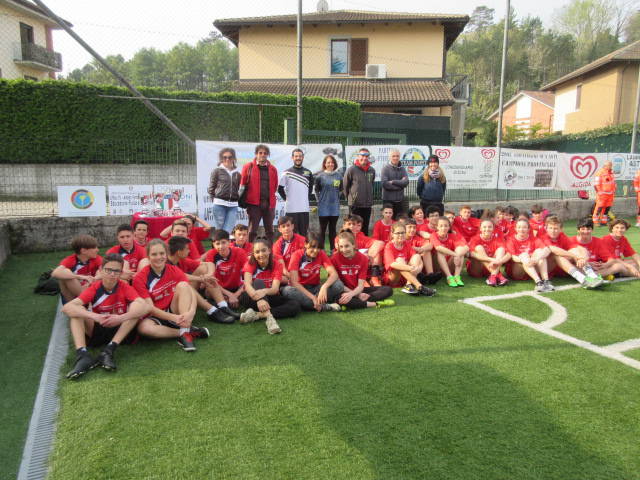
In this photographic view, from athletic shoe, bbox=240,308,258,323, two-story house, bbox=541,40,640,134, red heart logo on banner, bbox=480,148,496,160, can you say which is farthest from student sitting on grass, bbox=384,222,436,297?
two-story house, bbox=541,40,640,134

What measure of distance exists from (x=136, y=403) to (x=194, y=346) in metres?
1.02

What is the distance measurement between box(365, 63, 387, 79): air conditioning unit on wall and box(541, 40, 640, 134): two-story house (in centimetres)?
1345

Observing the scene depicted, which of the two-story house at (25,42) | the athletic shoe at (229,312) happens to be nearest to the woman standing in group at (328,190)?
the athletic shoe at (229,312)

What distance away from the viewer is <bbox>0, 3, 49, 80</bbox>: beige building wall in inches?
935

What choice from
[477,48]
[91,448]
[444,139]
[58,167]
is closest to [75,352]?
[91,448]

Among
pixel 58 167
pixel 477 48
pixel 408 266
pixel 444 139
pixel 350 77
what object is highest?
pixel 477 48

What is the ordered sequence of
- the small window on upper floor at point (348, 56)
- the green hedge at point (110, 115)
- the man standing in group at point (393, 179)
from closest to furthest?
the man standing in group at point (393, 179) → the green hedge at point (110, 115) → the small window on upper floor at point (348, 56)

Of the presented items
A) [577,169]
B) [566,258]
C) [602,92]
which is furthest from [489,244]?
[602,92]

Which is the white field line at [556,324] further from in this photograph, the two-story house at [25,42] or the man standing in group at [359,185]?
the two-story house at [25,42]

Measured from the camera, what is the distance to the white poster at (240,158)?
8891 millimetres

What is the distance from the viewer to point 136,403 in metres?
3.21

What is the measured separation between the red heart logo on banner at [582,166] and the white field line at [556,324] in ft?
27.6

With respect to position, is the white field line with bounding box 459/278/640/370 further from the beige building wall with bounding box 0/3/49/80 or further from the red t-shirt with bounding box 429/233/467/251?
the beige building wall with bounding box 0/3/49/80

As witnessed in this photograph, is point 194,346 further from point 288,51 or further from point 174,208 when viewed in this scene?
point 288,51
